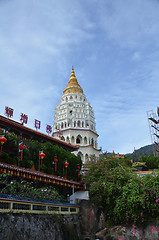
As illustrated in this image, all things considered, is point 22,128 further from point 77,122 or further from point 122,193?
point 77,122

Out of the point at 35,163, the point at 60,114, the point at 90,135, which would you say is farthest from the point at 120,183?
the point at 60,114

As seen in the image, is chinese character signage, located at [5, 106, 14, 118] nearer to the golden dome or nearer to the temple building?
the temple building

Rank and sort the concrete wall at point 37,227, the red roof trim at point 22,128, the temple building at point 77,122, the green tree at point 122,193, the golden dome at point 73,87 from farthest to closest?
the golden dome at point 73,87 < the temple building at point 77,122 < the red roof trim at point 22,128 < the green tree at point 122,193 < the concrete wall at point 37,227

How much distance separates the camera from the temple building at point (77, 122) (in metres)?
41.5

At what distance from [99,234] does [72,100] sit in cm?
3044

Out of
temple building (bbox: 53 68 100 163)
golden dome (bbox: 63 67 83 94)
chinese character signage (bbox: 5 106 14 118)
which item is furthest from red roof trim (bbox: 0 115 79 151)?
golden dome (bbox: 63 67 83 94)

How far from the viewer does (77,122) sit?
42938 mm

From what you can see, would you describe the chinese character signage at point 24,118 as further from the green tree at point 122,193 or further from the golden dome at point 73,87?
the golden dome at point 73,87

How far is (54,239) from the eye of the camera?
45.4 ft

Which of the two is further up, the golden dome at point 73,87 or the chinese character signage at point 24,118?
the golden dome at point 73,87

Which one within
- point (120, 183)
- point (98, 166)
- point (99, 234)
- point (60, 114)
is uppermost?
point (60, 114)

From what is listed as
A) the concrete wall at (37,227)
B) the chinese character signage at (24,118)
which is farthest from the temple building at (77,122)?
the concrete wall at (37,227)

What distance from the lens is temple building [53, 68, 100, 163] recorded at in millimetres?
41469

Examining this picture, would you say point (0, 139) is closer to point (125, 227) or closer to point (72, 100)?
point (125, 227)
